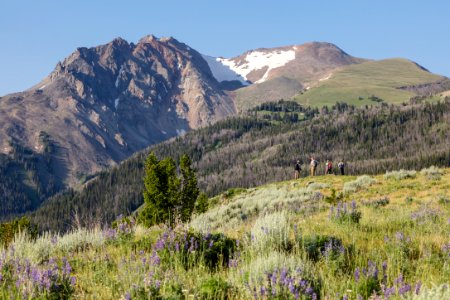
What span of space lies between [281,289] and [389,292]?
120 centimetres

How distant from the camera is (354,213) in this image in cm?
1053

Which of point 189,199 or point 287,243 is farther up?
point 287,243

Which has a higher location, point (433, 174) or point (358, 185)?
point (433, 174)

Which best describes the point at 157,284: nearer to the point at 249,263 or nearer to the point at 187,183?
the point at 249,263

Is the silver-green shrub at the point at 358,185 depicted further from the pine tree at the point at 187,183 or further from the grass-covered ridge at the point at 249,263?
the grass-covered ridge at the point at 249,263

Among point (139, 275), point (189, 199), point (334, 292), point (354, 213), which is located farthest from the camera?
point (189, 199)

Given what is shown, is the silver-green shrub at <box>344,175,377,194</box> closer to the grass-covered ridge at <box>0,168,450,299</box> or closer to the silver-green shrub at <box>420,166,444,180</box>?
the silver-green shrub at <box>420,166,444,180</box>

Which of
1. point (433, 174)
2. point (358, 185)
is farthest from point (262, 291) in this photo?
point (433, 174)

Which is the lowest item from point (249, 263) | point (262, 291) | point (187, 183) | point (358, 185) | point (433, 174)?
point (187, 183)

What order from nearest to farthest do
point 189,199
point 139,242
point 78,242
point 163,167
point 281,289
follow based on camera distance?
point 281,289, point 139,242, point 78,242, point 163,167, point 189,199

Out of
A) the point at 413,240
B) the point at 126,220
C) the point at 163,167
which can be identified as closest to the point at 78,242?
the point at 126,220

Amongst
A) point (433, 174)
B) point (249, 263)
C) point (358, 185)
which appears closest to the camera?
point (249, 263)

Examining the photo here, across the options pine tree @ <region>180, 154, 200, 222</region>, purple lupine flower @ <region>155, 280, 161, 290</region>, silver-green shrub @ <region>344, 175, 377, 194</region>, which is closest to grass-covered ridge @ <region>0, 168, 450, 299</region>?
purple lupine flower @ <region>155, 280, 161, 290</region>

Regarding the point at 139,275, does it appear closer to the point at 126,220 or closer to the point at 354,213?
the point at 126,220
